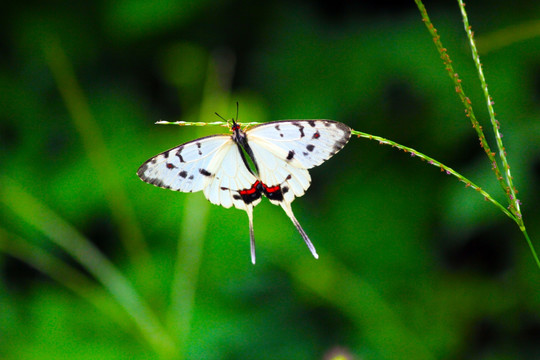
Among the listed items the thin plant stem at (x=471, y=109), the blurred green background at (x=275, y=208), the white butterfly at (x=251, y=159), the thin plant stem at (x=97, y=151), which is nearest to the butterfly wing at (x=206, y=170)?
Result: the white butterfly at (x=251, y=159)

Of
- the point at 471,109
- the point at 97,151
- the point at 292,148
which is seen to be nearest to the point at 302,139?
the point at 292,148

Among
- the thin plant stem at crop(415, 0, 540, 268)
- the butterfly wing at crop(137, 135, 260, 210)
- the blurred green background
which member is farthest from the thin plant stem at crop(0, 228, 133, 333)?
the thin plant stem at crop(415, 0, 540, 268)

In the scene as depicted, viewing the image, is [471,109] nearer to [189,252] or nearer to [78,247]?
[189,252]

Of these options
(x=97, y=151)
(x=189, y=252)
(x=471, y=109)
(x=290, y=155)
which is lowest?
(x=471, y=109)

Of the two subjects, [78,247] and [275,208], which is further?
[78,247]

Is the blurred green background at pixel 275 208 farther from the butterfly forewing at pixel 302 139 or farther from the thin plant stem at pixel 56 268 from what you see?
the butterfly forewing at pixel 302 139

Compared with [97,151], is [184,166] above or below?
below

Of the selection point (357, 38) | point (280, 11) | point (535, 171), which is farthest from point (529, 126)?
point (280, 11)
